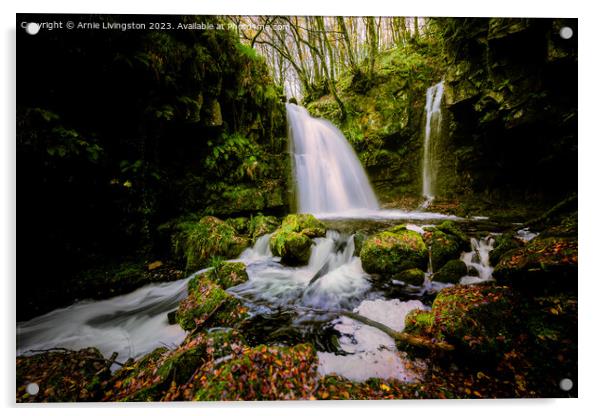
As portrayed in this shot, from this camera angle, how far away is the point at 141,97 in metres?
3.20

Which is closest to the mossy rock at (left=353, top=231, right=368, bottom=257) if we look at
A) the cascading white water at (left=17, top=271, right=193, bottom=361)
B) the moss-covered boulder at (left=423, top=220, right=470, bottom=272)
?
the moss-covered boulder at (left=423, top=220, right=470, bottom=272)

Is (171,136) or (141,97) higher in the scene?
(141,97)

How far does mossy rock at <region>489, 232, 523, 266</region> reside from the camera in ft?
10.0

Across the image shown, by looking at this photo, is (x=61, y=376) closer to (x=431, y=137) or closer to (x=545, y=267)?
(x=545, y=267)

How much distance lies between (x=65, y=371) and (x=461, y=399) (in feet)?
11.5

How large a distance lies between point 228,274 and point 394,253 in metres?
2.50

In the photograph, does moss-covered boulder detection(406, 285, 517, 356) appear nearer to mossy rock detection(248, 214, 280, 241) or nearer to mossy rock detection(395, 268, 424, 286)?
mossy rock detection(395, 268, 424, 286)

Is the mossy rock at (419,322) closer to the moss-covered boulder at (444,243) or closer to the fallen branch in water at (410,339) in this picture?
the fallen branch in water at (410,339)

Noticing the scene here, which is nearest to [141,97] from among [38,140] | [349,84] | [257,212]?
[38,140]

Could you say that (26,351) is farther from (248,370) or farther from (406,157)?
(406,157)

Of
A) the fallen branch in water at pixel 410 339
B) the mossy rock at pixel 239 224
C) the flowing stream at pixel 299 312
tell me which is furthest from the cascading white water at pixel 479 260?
the mossy rock at pixel 239 224

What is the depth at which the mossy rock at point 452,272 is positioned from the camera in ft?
9.59

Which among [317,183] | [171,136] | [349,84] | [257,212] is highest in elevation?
[349,84]

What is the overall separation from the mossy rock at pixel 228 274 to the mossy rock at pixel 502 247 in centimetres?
360
